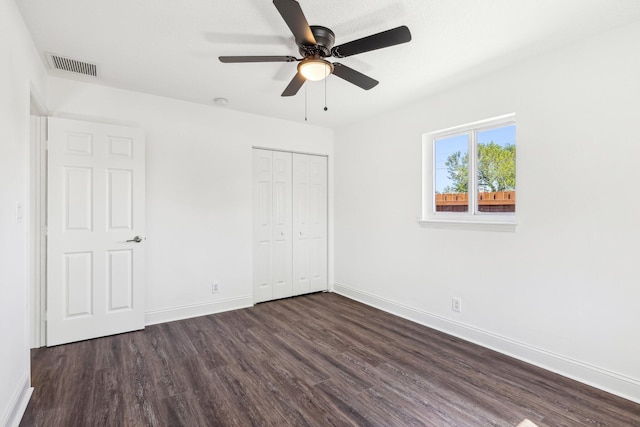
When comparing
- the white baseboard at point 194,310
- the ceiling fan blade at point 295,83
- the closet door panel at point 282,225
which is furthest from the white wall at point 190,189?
the ceiling fan blade at point 295,83

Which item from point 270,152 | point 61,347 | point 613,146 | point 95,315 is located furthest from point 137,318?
point 613,146

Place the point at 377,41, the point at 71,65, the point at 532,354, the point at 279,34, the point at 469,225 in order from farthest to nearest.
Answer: the point at 469,225, the point at 71,65, the point at 532,354, the point at 279,34, the point at 377,41

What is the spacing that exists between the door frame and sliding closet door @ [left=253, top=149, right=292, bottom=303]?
2077 millimetres

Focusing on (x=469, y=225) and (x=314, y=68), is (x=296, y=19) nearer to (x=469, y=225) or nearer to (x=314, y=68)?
(x=314, y=68)

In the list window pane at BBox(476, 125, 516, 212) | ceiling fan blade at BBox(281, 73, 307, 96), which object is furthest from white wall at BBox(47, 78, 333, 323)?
window pane at BBox(476, 125, 516, 212)

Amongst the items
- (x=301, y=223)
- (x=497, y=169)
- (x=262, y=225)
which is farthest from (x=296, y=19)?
(x=301, y=223)

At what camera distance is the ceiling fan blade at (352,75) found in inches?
82.2

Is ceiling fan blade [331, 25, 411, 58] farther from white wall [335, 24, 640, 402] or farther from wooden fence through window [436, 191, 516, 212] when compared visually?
wooden fence through window [436, 191, 516, 212]

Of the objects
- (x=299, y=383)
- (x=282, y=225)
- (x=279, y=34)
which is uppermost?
(x=279, y=34)

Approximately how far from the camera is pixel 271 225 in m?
4.22

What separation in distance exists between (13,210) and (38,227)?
4.03 ft

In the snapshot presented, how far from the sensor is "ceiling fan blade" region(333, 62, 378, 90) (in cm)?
209

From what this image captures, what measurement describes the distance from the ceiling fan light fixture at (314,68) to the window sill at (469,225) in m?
1.90

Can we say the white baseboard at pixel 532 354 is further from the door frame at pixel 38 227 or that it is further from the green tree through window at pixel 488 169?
the door frame at pixel 38 227
